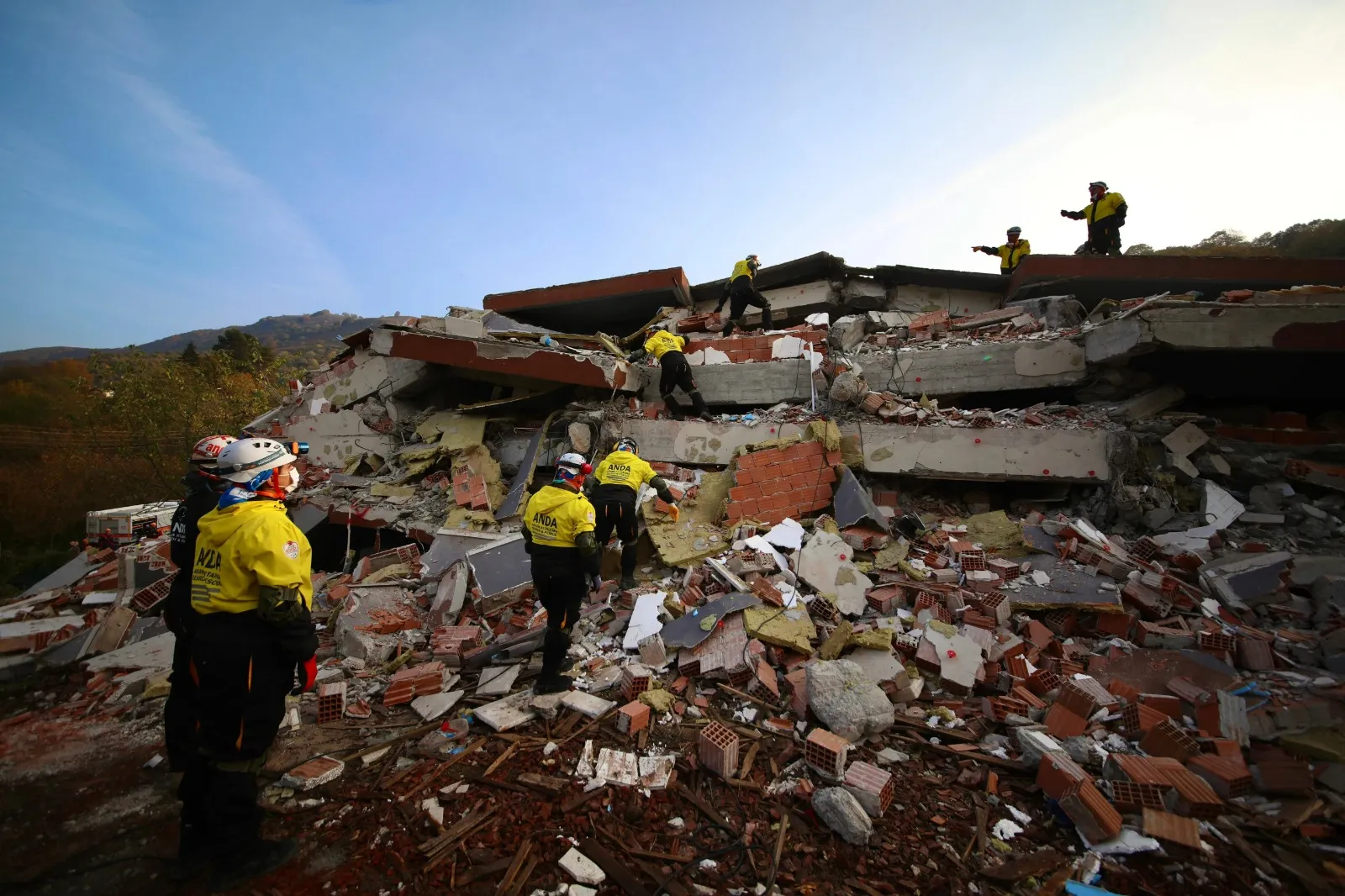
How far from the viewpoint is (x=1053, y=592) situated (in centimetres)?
423

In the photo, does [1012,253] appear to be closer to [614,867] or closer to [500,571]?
[500,571]

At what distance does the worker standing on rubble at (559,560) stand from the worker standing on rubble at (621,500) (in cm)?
120

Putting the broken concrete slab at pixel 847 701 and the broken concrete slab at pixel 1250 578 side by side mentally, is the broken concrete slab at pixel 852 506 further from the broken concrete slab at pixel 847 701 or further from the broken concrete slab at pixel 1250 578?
the broken concrete slab at pixel 1250 578

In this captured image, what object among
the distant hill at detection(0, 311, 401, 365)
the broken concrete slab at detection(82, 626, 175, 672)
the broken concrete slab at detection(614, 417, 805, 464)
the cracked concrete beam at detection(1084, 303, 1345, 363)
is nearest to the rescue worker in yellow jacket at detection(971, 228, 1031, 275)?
the cracked concrete beam at detection(1084, 303, 1345, 363)

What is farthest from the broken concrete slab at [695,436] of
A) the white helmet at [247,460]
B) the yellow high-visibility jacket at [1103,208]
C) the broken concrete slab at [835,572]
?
the yellow high-visibility jacket at [1103,208]

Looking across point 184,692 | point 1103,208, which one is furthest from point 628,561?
point 1103,208

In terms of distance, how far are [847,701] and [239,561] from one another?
314 cm

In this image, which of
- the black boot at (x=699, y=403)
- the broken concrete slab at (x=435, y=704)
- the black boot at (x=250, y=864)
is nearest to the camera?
the black boot at (x=250, y=864)

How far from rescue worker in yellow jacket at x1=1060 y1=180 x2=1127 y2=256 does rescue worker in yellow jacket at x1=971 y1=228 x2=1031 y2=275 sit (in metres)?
0.77

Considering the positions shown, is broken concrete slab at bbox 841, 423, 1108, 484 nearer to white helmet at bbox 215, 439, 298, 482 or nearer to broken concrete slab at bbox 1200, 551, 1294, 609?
broken concrete slab at bbox 1200, 551, 1294, 609

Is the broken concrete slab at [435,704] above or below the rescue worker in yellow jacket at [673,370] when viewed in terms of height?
below

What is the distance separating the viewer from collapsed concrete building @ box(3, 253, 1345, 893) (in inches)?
106

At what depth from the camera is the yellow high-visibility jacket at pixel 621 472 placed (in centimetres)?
511

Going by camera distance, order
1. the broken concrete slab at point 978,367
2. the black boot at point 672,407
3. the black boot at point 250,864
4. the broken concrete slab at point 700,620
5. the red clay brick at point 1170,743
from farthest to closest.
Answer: the black boot at point 672,407
the broken concrete slab at point 978,367
the broken concrete slab at point 700,620
the red clay brick at point 1170,743
the black boot at point 250,864
